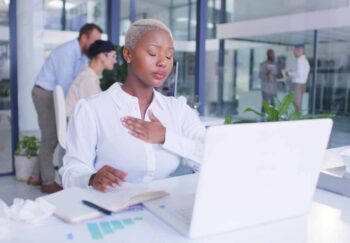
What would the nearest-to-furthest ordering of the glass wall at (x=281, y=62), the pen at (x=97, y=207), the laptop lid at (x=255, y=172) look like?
the laptop lid at (x=255, y=172), the pen at (x=97, y=207), the glass wall at (x=281, y=62)

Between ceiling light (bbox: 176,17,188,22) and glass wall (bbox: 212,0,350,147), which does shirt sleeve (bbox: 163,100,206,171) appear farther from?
ceiling light (bbox: 176,17,188,22)

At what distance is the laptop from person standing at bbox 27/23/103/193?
2.87m

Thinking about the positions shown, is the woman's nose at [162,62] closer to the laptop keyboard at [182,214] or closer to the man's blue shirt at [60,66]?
the laptop keyboard at [182,214]

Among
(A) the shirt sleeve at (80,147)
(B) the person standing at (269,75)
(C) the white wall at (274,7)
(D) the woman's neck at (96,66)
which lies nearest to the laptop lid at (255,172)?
(A) the shirt sleeve at (80,147)

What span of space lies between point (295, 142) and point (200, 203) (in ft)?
0.85

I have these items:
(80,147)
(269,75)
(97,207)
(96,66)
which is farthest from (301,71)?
(97,207)

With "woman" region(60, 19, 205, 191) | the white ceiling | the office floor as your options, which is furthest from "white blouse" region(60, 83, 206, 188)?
the white ceiling

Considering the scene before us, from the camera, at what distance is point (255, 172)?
34.7 inches

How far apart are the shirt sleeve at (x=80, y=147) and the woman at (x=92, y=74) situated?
1738 millimetres

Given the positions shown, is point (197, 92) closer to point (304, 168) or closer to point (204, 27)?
point (204, 27)

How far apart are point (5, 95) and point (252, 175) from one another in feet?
12.7

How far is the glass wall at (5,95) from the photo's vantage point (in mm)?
4133

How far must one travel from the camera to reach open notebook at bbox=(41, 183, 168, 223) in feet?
3.23

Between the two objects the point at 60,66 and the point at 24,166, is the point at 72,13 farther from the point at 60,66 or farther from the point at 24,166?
the point at 24,166
